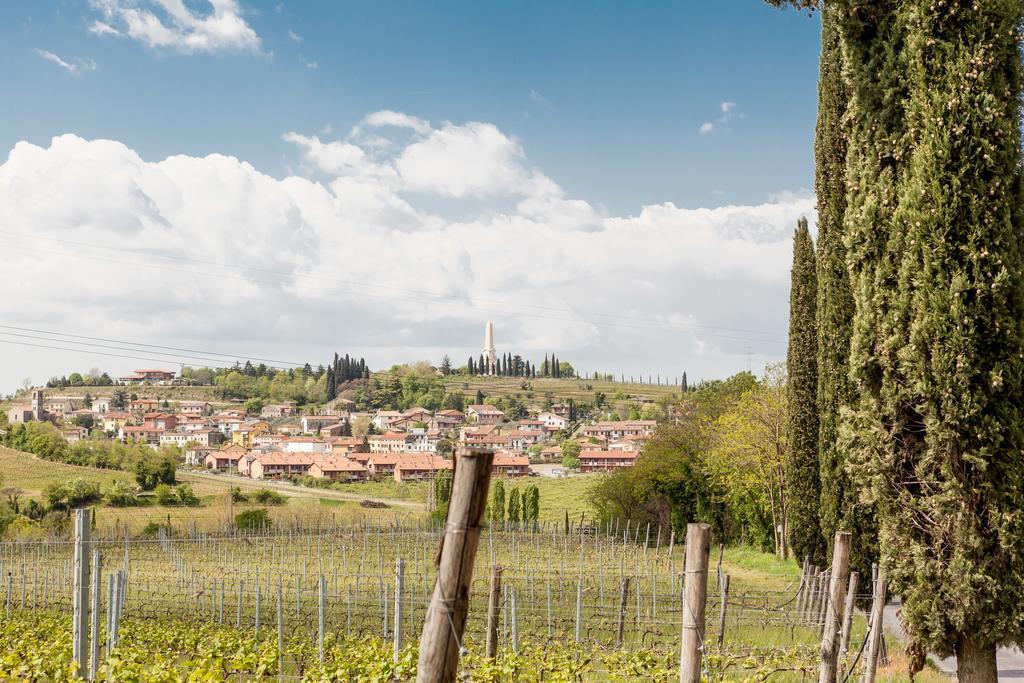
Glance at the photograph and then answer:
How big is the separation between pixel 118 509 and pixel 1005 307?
198 ft

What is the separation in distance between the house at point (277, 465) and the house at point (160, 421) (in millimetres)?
31938

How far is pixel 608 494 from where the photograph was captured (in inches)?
1559

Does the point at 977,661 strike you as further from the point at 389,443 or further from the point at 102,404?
the point at 102,404

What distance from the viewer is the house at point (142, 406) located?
406 ft

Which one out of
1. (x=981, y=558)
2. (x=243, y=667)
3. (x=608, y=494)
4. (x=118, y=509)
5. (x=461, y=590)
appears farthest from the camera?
(x=118, y=509)

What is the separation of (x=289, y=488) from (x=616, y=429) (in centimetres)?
4607

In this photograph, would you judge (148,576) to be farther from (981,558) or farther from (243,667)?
(981,558)

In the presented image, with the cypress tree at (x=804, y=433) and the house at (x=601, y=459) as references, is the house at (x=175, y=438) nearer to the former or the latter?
the house at (x=601, y=459)

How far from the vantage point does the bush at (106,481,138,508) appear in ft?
191

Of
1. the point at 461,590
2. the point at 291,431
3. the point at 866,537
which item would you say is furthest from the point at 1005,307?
A: the point at 291,431

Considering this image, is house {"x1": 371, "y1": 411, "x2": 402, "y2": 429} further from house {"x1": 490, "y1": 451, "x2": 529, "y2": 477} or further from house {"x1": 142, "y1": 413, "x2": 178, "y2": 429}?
house {"x1": 490, "y1": 451, "x2": 529, "y2": 477}

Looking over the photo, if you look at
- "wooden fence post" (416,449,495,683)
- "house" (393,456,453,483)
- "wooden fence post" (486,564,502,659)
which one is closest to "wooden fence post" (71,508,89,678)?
"wooden fence post" (486,564,502,659)

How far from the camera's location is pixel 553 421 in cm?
11838

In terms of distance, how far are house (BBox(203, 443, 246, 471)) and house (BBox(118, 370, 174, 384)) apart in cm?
7576
